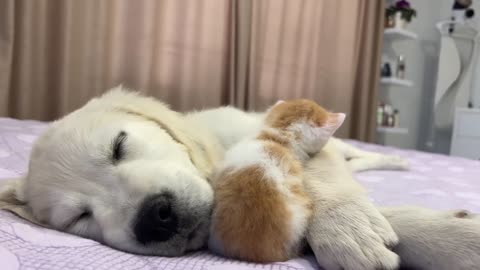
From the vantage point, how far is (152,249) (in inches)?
29.3

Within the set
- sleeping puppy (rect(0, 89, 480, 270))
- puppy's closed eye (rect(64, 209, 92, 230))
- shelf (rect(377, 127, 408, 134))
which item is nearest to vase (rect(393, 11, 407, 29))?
shelf (rect(377, 127, 408, 134))

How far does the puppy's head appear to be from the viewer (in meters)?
0.77

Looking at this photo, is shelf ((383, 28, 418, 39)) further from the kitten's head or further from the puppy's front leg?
the puppy's front leg

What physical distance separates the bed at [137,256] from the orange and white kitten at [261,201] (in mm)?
23

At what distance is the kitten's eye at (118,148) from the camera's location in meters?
0.90

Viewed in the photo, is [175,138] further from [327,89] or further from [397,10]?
[397,10]

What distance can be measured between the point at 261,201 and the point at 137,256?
0.69 ft

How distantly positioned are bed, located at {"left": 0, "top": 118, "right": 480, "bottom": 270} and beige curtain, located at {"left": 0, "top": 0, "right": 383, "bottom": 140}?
2.45ft

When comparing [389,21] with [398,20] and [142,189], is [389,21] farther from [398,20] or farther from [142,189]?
[142,189]

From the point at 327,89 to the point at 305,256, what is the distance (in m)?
3.20

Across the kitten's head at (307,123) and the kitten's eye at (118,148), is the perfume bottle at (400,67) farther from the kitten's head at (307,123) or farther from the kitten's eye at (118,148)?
the kitten's eye at (118,148)

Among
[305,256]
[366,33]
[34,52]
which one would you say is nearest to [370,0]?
[366,33]

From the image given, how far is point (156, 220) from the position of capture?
762mm

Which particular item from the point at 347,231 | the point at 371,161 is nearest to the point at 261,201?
the point at 347,231
